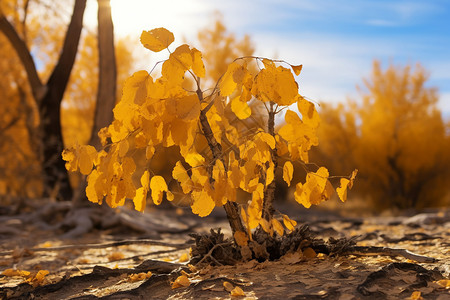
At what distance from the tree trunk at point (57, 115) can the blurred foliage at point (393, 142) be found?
646 cm

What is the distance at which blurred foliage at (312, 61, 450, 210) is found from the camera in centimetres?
1063

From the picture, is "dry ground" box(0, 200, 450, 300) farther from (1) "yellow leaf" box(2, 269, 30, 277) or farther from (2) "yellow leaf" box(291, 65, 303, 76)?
(2) "yellow leaf" box(291, 65, 303, 76)

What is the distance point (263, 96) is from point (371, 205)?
33.7ft

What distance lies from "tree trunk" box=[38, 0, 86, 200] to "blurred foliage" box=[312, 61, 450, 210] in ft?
21.2

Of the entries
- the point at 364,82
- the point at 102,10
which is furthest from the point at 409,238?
the point at 364,82

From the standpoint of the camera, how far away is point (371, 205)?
1185 cm

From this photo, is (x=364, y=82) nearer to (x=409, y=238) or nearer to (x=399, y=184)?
(x=399, y=184)

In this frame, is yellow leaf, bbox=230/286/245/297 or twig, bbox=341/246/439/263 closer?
yellow leaf, bbox=230/286/245/297

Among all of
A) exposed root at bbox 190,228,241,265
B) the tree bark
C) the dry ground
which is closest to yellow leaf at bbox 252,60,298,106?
the dry ground

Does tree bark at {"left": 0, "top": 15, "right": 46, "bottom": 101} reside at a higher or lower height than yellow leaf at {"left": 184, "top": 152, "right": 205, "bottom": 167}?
higher

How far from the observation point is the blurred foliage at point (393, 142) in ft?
34.9

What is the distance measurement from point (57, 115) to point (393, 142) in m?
7.05

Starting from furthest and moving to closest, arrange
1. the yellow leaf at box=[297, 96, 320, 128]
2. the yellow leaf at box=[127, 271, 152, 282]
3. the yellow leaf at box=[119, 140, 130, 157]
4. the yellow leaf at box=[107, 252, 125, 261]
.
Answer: the yellow leaf at box=[107, 252, 125, 261] < the yellow leaf at box=[127, 271, 152, 282] < the yellow leaf at box=[119, 140, 130, 157] < the yellow leaf at box=[297, 96, 320, 128]

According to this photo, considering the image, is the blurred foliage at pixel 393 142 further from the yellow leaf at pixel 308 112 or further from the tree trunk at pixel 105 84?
the yellow leaf at pixel 308 112
